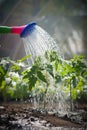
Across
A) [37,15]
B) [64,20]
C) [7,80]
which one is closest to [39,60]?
[7,80]

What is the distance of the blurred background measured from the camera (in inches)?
224

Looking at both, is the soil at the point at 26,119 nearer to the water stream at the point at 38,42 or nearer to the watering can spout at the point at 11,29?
the water stream at the point at 38,42

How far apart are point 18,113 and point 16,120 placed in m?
0.21

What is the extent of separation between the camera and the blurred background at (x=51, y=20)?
5.70m

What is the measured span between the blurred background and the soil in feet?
10.4

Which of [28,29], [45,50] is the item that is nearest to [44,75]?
[45,50]

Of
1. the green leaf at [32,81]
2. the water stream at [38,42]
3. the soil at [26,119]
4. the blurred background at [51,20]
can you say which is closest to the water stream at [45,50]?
the water stream at [38,42]

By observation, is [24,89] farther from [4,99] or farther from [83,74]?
[83,74]

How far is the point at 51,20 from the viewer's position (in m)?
6.25

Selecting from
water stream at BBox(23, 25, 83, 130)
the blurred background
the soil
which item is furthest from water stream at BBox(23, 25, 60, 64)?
the blurred background

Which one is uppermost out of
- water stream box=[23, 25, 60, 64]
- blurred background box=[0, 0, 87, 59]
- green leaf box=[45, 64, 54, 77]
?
blurred background box=[0, 0, 87, 59]

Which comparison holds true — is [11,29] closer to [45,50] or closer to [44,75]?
[45,50]

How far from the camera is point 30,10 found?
6121mm

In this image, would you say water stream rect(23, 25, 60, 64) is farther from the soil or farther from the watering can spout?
the soil
